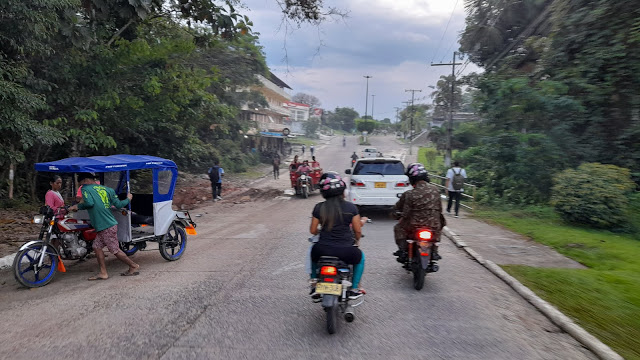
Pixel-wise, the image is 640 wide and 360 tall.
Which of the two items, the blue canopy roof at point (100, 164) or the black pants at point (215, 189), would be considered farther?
the black pants at point (215, 189)

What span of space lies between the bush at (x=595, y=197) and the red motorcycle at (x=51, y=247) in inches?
421

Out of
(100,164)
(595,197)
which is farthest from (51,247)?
(595,197)

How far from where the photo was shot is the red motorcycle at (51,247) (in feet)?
21.2

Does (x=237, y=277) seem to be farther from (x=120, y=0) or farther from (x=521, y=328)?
(x=120, y=0)

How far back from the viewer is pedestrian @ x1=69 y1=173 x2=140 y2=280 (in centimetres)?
675

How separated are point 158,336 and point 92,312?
1.36 m

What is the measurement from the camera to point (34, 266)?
6.52 m

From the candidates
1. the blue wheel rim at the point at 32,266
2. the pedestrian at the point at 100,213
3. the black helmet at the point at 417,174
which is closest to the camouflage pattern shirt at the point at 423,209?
the black helmet at the point at 417,174

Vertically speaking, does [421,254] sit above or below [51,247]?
above

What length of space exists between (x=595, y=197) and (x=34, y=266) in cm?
1169

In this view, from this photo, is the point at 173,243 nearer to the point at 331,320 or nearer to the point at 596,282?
the point at 331,320

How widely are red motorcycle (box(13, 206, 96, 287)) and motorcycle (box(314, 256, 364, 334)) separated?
4.33 m

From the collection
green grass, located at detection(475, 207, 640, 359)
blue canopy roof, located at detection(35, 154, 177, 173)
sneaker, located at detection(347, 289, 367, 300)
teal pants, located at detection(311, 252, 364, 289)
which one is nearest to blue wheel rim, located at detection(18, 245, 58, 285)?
blue canopy roof, located at detection(35, 154, 177, 173)

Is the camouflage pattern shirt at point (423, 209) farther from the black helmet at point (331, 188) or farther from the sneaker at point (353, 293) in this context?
the black helmet at point (331, 188)
